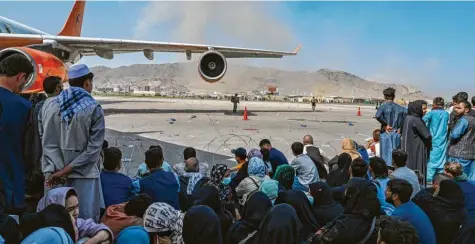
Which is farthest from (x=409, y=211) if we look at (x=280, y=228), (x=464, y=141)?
(x=464, y=141)

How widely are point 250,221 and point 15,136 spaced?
174 cm

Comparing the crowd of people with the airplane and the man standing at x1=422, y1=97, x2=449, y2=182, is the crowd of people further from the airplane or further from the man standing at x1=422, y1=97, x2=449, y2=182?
the airplane

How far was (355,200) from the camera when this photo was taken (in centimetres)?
301

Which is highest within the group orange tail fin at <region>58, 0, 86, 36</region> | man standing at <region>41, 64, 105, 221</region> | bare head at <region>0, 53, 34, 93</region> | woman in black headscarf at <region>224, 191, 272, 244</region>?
orange tail fin at <region>58, 0, 86, 36</region>

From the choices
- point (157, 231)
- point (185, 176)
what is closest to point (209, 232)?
point (157, 231)

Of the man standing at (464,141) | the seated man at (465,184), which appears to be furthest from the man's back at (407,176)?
the man standing at (464,141)

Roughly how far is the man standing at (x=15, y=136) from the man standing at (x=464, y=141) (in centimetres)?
558

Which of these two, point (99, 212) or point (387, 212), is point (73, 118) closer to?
point (99, 212)

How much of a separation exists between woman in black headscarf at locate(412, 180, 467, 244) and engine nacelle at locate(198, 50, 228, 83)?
14098 mm

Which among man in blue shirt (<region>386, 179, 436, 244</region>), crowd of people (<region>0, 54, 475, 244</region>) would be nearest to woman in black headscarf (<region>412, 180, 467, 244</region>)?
crowd of people (<region>0, 54, 475, 244</region>)

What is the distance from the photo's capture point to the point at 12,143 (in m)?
2.66

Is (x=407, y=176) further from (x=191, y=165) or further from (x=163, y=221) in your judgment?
(x=163, y=221)

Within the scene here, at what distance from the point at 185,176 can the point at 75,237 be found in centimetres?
216

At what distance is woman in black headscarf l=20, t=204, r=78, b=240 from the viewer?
239cm
